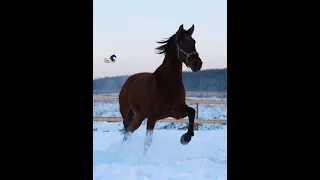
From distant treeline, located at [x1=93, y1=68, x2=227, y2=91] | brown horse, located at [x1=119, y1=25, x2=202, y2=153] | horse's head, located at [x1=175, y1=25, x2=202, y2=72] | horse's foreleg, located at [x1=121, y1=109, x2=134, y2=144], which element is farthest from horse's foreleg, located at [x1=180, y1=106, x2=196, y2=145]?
horse's foreleg, located at [x1=121, y1=109, x2=134, y2=144]

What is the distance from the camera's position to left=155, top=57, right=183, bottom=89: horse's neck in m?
2.81

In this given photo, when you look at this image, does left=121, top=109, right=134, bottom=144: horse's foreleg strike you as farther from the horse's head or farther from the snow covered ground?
the horse's head

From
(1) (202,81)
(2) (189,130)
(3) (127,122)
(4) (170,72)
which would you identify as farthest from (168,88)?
(3) (127,122)

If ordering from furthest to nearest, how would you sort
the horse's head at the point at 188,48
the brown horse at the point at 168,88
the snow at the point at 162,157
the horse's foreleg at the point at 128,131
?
the horse's foreleg at the point at 128,131, the brown horse at the point at 168,88, the horse's head at the point at 188,48, the snow at the point at 162,157

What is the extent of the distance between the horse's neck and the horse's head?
0.12 meters

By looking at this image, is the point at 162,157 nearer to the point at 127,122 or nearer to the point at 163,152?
the point at 163,152

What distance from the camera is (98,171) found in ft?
7.96

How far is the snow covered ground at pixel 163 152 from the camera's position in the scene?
2.42m

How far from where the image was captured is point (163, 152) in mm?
2725

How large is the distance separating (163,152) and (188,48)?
3.15 feet

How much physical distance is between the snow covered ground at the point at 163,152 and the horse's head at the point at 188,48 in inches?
14.0

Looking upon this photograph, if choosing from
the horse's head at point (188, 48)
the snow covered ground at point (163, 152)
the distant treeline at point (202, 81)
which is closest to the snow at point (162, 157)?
the snow covered ground at point (163, 152)

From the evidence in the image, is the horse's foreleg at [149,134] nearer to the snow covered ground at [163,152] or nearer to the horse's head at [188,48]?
the snow covered ground at [163,152]
